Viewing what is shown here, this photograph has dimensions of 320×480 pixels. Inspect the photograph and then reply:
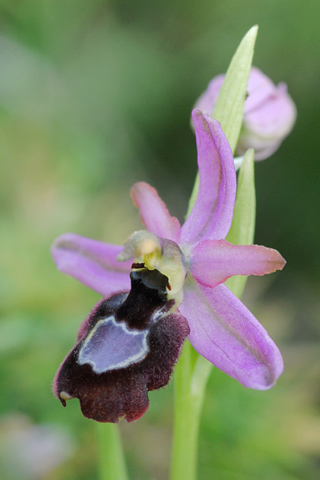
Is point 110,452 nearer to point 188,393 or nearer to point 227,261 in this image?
point 188,393

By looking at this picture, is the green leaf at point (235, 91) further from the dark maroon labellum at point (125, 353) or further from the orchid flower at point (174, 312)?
the dark maroon labellum at point (125, 353)

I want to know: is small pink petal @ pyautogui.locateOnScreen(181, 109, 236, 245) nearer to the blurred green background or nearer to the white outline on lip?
the white outline on lip

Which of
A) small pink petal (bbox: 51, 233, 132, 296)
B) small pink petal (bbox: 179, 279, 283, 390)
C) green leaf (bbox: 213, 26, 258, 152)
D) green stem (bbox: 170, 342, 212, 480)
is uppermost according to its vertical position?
green leaf (bbox: 213, 26, 258, 152)

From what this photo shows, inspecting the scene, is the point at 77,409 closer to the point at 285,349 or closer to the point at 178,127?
the point at 285,349

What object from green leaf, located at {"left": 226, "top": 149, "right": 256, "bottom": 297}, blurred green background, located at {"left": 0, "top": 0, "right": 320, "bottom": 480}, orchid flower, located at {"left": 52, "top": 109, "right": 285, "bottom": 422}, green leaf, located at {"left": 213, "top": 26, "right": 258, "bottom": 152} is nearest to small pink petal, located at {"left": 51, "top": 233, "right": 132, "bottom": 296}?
orchid flower, located at {"left": 52, "top": 109, "right": 285, "bottom": 422}

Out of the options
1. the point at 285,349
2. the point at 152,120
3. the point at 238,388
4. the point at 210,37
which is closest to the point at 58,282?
the point at 238,388

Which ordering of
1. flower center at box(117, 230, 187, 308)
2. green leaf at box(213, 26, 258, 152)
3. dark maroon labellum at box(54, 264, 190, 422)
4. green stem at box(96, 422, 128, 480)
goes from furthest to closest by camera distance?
green stem at box(96, 422, 128, 480) → green leaf at box(213, 26, 258, 152) → flower center at box(117, 230, 187, 308) → dark maroon labellum at box(54, 264, 190, 422)

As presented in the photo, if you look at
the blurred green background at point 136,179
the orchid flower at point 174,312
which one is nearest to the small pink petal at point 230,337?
the orchid flower at point 174,312
